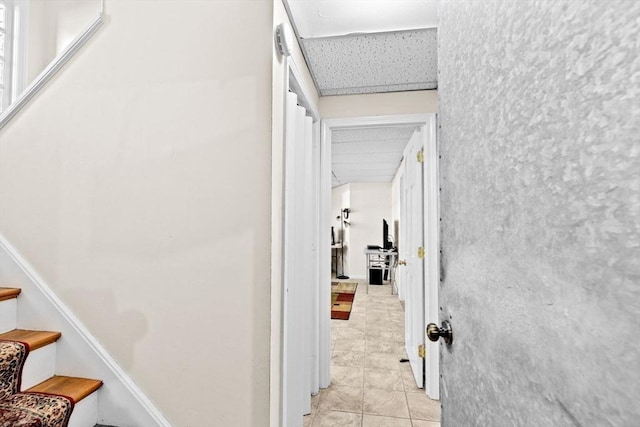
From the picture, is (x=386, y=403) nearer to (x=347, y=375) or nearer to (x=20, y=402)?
(x=347, y=375)

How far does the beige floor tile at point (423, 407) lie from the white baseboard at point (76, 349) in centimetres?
157

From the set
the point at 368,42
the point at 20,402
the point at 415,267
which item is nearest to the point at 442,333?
the point at 20,402

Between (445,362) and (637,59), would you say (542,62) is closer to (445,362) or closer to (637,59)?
(637,59)

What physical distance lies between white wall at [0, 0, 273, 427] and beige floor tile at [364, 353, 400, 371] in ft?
5.80

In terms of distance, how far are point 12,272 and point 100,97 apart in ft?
3.08

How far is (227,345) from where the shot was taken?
1300 millimetres

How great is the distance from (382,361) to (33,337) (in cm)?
253

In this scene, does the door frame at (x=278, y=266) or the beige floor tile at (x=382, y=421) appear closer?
the door frame at (x=278, y=266)

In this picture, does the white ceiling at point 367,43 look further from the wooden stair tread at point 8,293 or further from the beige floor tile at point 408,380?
the beige floor tile at point 408,380

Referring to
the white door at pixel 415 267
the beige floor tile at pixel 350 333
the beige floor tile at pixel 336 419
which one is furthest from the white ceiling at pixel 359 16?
the beige floor tile at pixel 350 333

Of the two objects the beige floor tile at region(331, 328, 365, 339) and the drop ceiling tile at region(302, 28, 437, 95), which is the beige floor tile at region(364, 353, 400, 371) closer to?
the beige floor tile at region(331, 328, 365, 339)

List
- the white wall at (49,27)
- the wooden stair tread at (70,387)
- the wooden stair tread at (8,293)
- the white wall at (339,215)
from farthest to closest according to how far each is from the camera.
Answer: 1. the white wall at (339,215)
2. the white wall at (49,27)
3. the wooden stair tread at (8,293)
4. the wooden stair tread at (70,387)

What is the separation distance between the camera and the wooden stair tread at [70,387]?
4.08 feet

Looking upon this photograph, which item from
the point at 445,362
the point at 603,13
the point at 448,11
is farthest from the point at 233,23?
the point at 445,362
